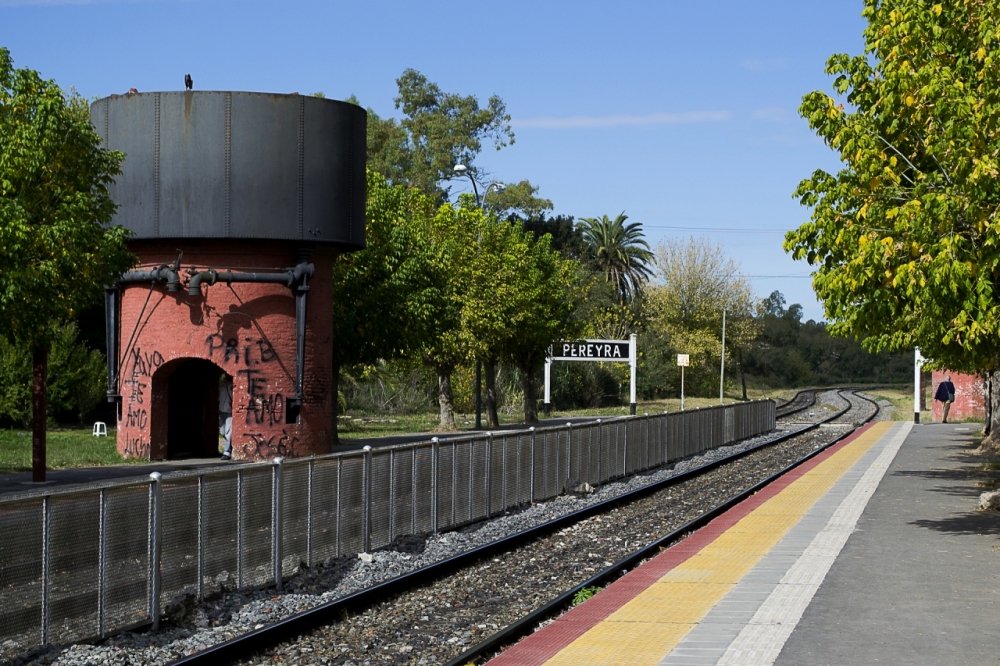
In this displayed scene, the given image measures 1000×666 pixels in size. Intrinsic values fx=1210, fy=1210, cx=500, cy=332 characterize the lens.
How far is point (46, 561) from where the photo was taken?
8703 mm

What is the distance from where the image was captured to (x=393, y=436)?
38.0 meters

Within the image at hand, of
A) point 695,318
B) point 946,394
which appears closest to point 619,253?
point 695,318

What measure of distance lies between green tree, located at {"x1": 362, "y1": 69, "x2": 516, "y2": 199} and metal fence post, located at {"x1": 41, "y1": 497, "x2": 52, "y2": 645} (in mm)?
69068

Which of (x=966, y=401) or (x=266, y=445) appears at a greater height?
(x=966, y=401)

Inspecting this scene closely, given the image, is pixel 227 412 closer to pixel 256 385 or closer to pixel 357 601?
pixel 256 385

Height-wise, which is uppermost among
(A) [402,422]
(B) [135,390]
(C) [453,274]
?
(C) [453,274]

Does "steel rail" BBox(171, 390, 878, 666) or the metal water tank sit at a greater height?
the metal water tank

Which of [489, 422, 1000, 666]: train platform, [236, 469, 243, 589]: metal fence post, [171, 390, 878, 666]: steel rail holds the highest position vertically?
[236, 469, 243, 589]: metal fence post

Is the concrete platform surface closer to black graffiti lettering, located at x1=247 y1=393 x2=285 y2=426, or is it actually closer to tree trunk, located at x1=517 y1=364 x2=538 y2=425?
black graffiti lettering, located at x1=247 y1=393 x2=285 y2=426

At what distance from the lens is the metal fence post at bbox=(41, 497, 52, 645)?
868 cm

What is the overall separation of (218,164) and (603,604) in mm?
18598

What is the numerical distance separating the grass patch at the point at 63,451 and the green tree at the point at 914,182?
54.9 ft

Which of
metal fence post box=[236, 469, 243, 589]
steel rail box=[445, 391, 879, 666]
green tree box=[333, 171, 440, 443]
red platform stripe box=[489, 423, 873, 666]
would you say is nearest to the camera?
red platform stripe box=[489, 423, 873, 666]

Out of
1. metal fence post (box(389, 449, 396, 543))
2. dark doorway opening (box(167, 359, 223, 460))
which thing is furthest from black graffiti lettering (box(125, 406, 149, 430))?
metal fence post (box(389, 449, 396, 543))
